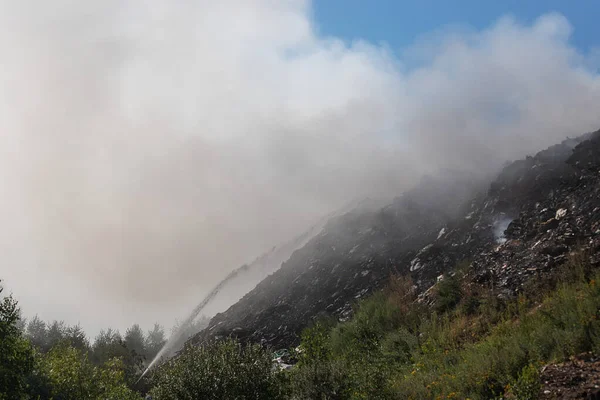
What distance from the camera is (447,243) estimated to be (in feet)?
108

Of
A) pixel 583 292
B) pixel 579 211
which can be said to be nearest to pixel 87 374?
pixel 583 292

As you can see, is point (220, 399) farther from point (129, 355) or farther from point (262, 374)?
point (129, 355)

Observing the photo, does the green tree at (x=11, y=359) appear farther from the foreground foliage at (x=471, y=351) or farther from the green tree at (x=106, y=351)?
the green tree at (x=106, y=351)

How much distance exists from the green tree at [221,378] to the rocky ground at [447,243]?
13.0m

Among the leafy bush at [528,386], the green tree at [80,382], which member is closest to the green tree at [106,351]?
the green tree at [80,382]

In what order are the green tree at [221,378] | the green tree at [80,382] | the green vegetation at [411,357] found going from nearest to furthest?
the green vegetation at [411,357], the green tree at [221,378], the green tree at [80,382]

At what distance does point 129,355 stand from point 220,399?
5162 cm

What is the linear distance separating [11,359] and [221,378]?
12.2m

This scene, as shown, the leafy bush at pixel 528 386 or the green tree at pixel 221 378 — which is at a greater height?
the green tree at pixel 221 378

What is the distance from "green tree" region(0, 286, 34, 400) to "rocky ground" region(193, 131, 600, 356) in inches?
642

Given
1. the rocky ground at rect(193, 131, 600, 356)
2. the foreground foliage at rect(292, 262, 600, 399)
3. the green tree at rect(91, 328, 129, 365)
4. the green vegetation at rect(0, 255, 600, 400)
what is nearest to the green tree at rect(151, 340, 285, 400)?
the green vegetation at rect(0, 255, 600, 400)

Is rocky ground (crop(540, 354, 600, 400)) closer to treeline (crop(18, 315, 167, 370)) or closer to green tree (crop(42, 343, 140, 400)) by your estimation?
green tree (crop(42, 343, 140, 400))

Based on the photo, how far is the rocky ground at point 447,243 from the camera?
22984 mm

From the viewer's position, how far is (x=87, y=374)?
87.6 feet
